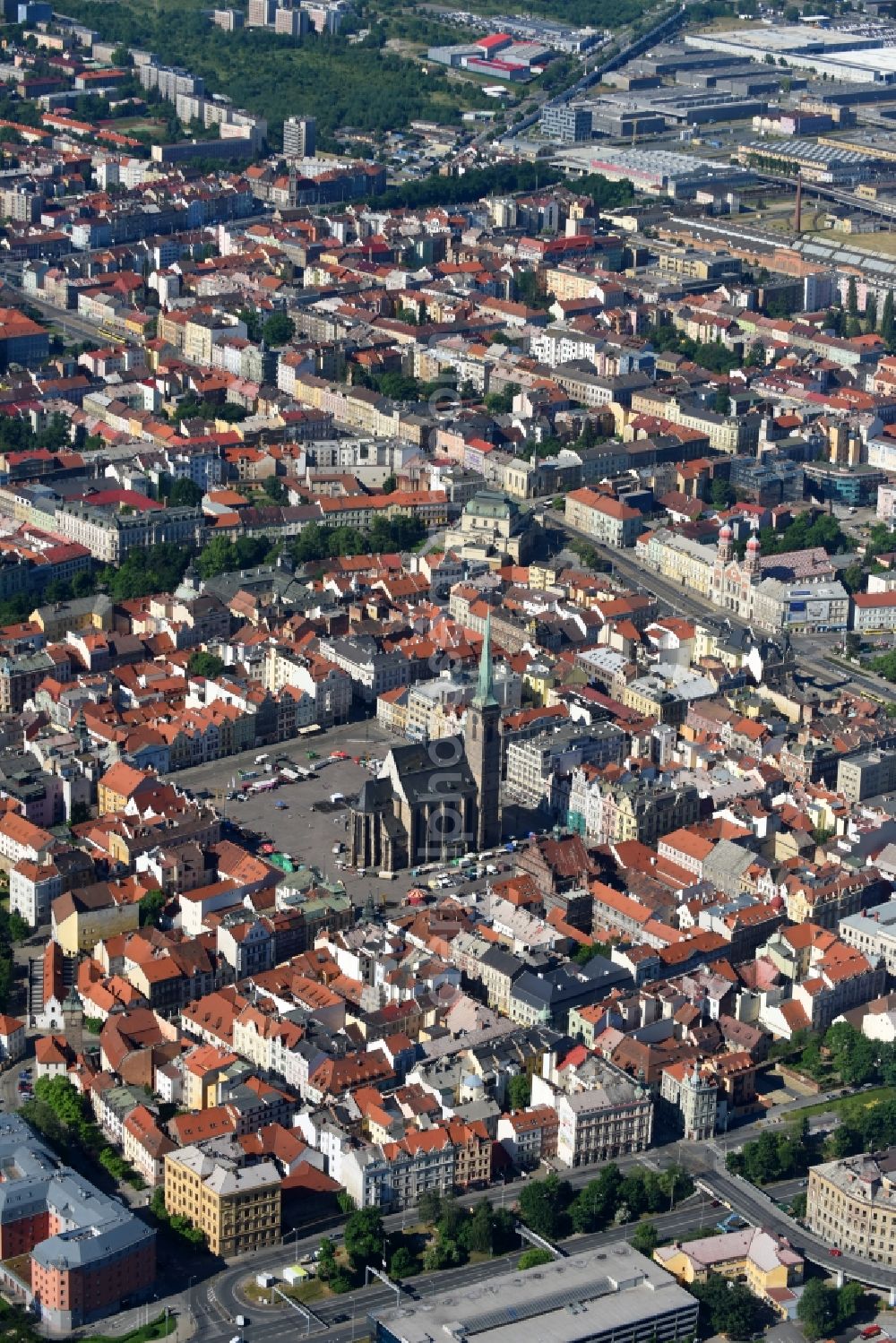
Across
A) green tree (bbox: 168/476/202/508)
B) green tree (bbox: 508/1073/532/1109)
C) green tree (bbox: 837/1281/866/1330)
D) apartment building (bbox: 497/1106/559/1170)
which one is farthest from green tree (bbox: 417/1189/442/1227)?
green tree (bbox: 168/476/202/508)

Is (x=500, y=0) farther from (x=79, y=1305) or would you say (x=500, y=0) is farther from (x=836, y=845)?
(x=79, y=1305)

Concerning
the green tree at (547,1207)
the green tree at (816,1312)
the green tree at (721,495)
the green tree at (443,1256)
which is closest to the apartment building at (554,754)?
the green tree at (547,1207)

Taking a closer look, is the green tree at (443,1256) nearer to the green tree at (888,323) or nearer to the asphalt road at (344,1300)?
the asphalt road at (344,1300)

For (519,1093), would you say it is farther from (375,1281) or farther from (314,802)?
(314,802)

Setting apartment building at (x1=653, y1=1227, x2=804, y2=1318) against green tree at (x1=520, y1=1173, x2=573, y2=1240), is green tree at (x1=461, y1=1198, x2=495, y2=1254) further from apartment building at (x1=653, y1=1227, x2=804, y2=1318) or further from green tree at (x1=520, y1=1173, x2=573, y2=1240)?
apartment building at (x1=653, y1=1227, x2=804, y2=1318)

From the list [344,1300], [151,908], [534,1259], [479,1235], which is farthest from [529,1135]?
[151,908]
